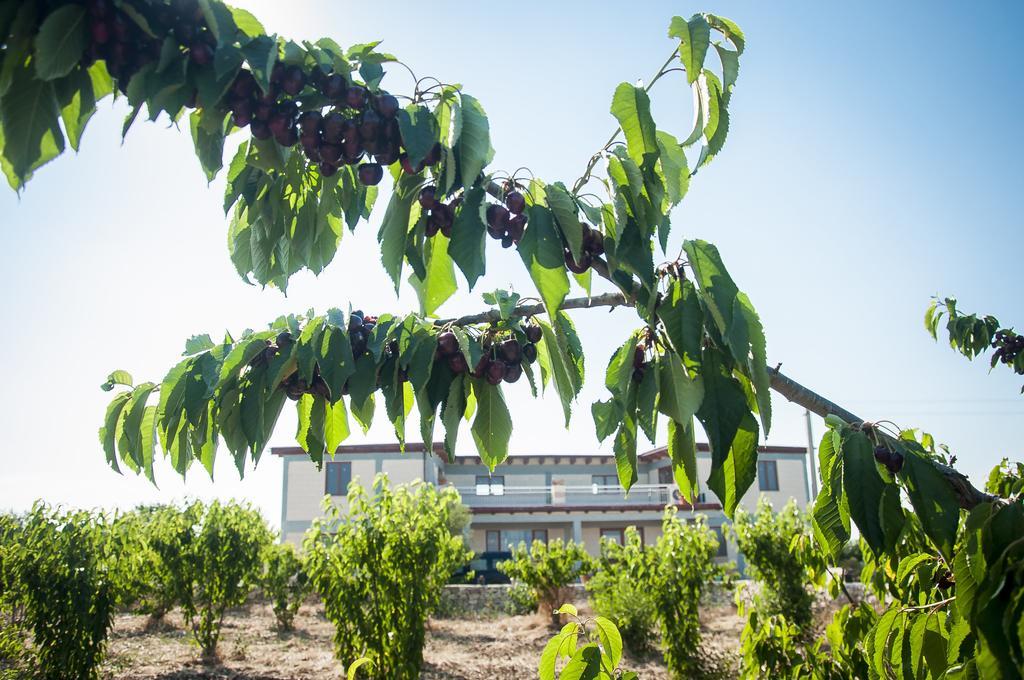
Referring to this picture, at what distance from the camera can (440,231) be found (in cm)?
115

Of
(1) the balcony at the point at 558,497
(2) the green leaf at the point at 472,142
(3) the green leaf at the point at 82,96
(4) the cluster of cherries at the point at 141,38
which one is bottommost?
(1) the balcony at the point at 558,497

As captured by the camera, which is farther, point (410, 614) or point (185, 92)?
point (410, 614)

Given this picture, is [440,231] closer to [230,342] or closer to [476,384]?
[476,384]

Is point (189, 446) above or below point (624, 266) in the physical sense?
below

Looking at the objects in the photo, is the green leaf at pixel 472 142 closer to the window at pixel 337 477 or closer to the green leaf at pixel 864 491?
the green leaf at pixel 864 491

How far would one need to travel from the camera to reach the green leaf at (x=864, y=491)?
1.12 meters

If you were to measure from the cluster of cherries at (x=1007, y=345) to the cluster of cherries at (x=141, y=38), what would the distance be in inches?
180

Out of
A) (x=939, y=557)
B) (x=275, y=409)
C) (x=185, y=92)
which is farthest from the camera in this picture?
(x=939, y=557)

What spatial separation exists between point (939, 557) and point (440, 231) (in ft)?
4.44

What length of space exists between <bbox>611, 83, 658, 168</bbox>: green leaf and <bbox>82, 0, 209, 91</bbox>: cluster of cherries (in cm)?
54

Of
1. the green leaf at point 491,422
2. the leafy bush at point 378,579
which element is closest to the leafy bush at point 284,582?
the leafy bush at point 378,579

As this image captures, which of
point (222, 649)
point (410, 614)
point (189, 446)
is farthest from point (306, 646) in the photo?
point (189, 446)

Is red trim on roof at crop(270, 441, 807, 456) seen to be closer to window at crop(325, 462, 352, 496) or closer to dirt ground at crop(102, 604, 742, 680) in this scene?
window at crop(325, 462, 352, 496)

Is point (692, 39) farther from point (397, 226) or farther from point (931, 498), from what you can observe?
point (931, 498)
